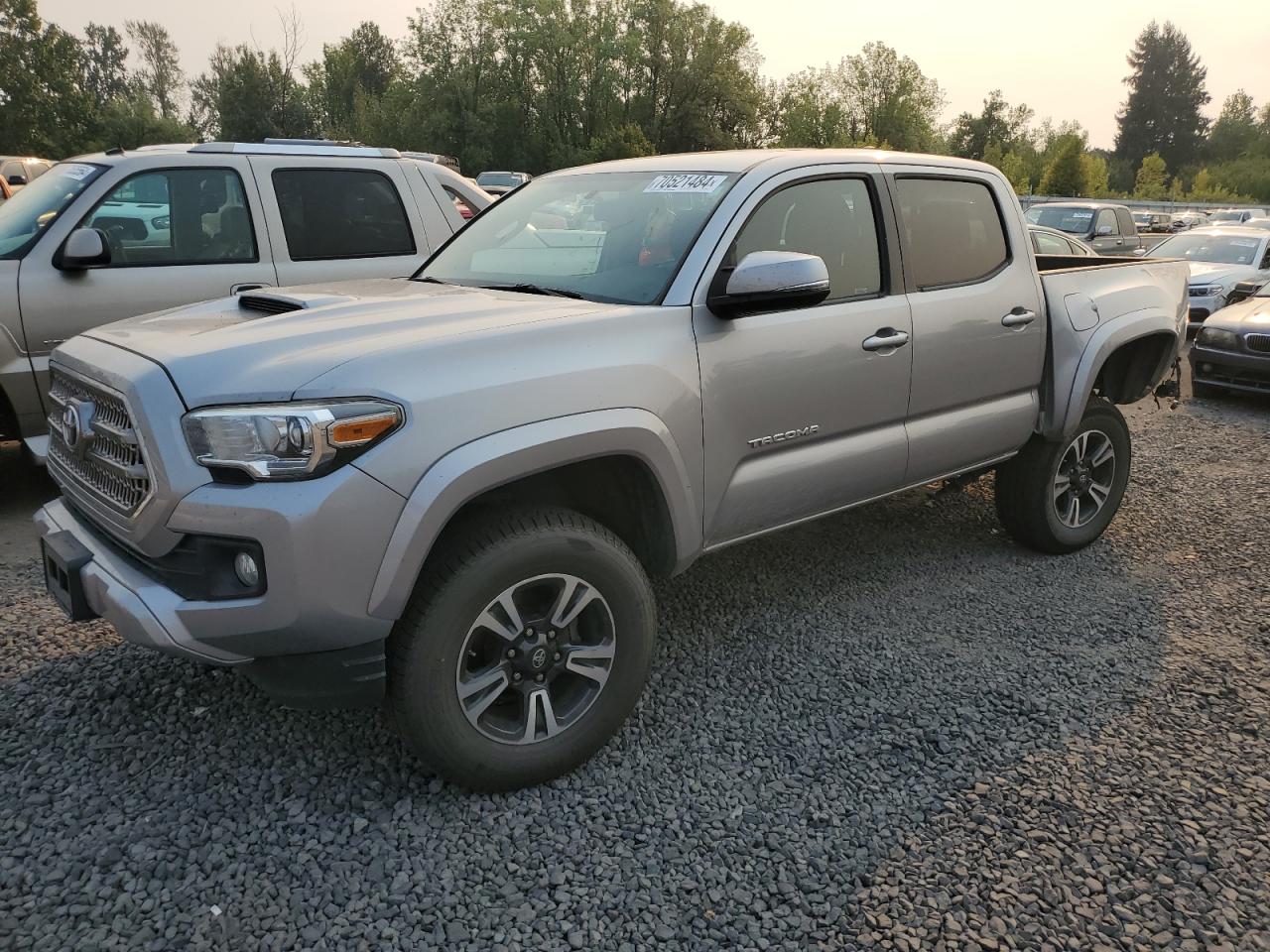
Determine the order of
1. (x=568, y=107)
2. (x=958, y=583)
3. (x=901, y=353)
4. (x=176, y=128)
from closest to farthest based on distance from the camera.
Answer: (x=901, y=353) < (x=958, y=583) < (x=176, y=128) < (x=568, y=107)

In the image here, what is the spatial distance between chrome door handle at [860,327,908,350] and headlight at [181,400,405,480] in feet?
6.40

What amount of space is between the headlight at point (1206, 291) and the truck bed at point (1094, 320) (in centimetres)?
851

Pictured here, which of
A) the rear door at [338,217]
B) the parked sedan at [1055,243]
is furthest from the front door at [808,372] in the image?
the parked sedan at [1055,243]

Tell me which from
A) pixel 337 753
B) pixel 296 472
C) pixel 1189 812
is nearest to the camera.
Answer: pixel 296 472

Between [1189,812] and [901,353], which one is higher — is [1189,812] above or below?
below

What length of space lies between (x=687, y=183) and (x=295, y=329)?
154cm

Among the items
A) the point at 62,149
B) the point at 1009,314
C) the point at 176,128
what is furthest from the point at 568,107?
the point at 1009,314

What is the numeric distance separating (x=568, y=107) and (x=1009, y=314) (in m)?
64.2

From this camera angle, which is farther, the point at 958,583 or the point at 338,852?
the point at 958,583

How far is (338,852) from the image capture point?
2.54 metres

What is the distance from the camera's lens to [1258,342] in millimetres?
8922

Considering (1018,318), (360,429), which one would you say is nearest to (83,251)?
(360,429)

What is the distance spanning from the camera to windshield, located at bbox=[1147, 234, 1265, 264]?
13.2m

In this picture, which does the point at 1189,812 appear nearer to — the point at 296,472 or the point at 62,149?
the point at 296,472
